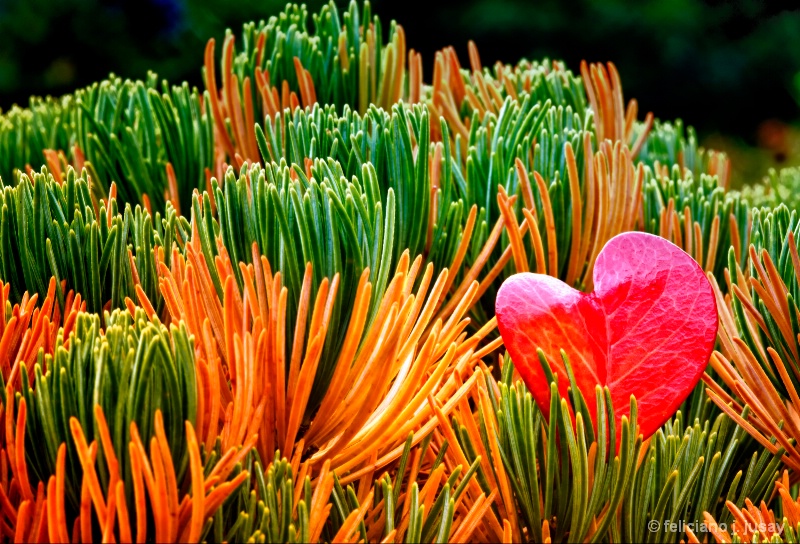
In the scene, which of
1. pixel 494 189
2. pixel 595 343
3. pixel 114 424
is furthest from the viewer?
pixel 494 189

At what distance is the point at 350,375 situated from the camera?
49cm

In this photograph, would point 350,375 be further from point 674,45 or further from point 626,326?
point 674,45

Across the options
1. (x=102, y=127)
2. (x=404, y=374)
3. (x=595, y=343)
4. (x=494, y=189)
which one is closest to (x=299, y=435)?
(x=404, y=374)

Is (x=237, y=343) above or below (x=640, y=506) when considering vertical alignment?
above

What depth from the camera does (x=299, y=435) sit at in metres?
0.50

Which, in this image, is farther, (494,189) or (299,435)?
(494,189)

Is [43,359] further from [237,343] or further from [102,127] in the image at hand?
[102,127]

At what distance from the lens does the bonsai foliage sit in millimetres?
420

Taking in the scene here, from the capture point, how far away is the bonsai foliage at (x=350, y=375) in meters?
0.42

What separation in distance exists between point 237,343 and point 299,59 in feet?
1.65

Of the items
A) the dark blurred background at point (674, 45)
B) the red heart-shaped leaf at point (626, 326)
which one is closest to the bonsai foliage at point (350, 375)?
the red heart-shaped leaf at point (626, 326)

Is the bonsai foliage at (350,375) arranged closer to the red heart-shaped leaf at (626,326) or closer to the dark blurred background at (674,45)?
the red heart-shaped leaf at (626,326)

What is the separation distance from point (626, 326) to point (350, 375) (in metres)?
0.17

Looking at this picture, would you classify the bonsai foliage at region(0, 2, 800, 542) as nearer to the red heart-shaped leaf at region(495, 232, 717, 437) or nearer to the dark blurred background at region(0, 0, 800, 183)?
the red heart-shaped leaf at region(495, 232, 717, 437)
